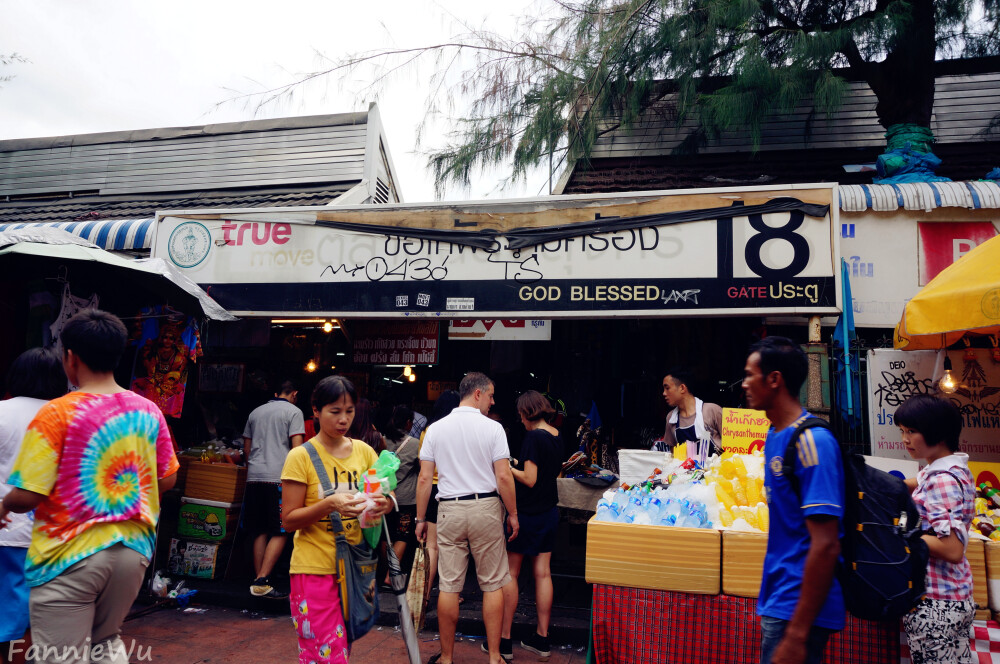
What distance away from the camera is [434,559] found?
5.67 m

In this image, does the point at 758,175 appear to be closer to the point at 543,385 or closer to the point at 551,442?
the point at 543,385

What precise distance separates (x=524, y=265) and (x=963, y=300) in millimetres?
3685

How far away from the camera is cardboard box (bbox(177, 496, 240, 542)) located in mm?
6766

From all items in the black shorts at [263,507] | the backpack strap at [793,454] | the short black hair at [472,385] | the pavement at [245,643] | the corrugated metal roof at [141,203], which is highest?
the corrugated metal roof at [141,203]

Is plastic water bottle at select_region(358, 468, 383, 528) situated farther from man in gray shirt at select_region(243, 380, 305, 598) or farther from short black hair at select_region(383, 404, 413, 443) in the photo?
man in gray shirt at select_region(243, 380, 305, 598)

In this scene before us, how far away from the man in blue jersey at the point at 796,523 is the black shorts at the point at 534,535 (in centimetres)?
285

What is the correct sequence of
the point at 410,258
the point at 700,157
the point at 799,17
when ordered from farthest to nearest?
the point at 700,157 < the point at 799,17 < the point at 410,258

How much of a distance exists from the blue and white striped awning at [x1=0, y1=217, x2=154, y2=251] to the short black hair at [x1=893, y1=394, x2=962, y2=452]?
782 centimetres

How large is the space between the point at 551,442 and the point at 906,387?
11.4 ft

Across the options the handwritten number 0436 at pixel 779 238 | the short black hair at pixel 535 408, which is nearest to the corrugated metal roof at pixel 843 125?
the handwritten number 0436 at pixel 779 238

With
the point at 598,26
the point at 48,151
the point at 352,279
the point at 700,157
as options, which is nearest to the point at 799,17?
the point at 700,157

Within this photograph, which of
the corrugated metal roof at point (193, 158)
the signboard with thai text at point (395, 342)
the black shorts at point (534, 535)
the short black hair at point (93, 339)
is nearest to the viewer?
the short black hair at point (93, 339)

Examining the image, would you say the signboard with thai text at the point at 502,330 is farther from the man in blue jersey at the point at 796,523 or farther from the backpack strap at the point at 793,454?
the backpack strap at the point at 793,454

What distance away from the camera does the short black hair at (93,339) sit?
2.85 metres
